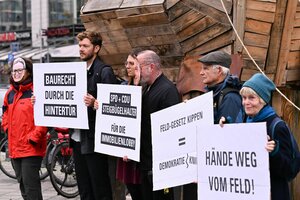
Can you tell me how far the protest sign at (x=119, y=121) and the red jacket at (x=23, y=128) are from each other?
103cm

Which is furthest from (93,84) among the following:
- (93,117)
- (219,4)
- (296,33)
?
(296,33)

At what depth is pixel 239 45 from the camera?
6.78m

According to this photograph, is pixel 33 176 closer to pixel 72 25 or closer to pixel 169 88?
pixel 169 88

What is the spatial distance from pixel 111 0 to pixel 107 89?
1.57 metres

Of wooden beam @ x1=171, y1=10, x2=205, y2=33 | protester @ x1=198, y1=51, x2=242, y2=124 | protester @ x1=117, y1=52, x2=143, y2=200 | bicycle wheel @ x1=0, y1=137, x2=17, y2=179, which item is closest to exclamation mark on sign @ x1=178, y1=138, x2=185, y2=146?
protester @ x1=198, y1=51, x2=242, y2=124

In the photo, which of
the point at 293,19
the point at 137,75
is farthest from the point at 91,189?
the point at 293,19

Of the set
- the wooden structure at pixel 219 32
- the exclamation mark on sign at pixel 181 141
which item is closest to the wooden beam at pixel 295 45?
the wooden structure at pixel 219 32

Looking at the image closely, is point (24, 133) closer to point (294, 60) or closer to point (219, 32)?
point (219, 32)

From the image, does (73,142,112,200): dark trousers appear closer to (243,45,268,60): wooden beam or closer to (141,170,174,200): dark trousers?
(141,170,174,200): dark trousers

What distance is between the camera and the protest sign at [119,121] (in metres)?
6.32

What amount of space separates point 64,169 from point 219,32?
383 cm

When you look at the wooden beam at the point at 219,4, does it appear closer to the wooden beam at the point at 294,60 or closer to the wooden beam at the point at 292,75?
A: the wooden beam at the point at 294,60

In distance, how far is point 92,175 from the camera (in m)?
7.01

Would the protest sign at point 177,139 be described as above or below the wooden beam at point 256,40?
below
